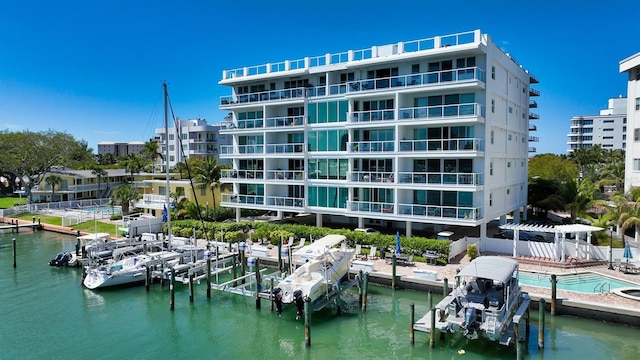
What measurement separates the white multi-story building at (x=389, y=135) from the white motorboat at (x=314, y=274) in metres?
8.54

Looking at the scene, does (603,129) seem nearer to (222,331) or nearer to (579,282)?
(579,282)

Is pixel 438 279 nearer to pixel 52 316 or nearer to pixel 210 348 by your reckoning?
pixel 210 348

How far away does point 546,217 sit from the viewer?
45.9 metres

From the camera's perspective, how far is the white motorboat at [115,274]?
1122 inches

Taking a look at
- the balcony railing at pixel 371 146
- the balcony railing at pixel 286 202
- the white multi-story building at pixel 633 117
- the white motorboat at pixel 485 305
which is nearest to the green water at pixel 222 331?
the white motorboat at pixel 485 305

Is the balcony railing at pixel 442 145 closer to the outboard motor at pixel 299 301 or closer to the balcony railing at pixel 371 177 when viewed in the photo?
the balcony railing at pixel 371 177

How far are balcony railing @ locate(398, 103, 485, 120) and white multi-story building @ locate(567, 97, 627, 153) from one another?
341 feet

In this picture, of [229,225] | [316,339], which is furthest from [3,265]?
[316,339]

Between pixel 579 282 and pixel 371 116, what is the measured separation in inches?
696

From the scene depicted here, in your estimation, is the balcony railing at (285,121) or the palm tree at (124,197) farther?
the palm tree at (124,197)

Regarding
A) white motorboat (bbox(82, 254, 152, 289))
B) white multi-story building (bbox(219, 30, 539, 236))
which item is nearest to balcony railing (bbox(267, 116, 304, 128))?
white multi-story building (bbox(219, 30, 539, 236))

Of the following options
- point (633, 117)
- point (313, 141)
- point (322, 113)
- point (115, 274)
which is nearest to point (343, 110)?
point (322, 113)

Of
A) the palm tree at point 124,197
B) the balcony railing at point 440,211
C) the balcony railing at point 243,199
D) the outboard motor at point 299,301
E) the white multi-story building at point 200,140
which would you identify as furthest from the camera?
the white multi-story building at point 200,140

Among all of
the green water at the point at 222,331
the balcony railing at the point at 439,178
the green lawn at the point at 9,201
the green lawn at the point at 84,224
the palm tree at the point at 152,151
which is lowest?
the green water at the point at 222,331
